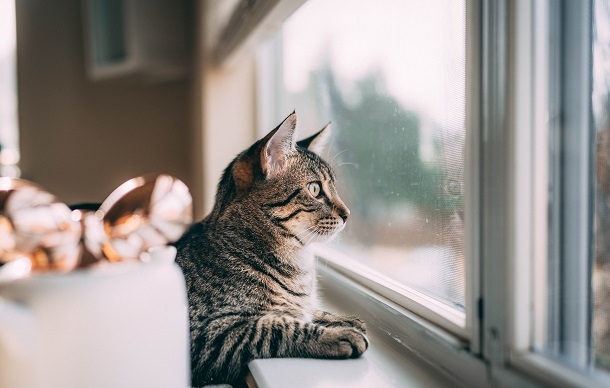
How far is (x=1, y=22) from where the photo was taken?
9.94 feet

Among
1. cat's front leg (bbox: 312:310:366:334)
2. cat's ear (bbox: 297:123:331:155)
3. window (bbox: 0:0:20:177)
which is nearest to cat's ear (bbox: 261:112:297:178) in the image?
cat's ear (bbox: 297:123:331:155)

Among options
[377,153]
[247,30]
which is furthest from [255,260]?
[247,30]

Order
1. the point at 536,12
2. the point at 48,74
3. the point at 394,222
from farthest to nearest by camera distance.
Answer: the point at 48,74 → the point at 394,222 → the point at 536,12

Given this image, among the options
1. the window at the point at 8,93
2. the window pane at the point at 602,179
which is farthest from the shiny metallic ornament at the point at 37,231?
the window at the point at 8,93

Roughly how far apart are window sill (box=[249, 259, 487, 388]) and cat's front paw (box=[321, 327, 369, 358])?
0.04 feet

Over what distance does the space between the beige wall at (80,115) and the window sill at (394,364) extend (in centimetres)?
215

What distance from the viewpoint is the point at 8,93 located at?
322cm

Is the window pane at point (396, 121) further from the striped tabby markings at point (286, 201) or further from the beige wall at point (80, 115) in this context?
the beige wall at point (80, 115)

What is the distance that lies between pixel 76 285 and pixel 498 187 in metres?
0.40

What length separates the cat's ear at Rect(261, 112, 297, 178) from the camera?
0.82 metres

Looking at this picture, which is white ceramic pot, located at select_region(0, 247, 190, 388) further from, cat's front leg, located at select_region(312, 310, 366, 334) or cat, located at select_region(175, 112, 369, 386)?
cat's front leg, located at select_region(312, 310, 366, 334)

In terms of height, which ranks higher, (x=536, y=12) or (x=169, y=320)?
(x=536, y=12)

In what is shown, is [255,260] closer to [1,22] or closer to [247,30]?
[247,30]

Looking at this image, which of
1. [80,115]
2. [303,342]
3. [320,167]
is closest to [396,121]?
[320,167]
